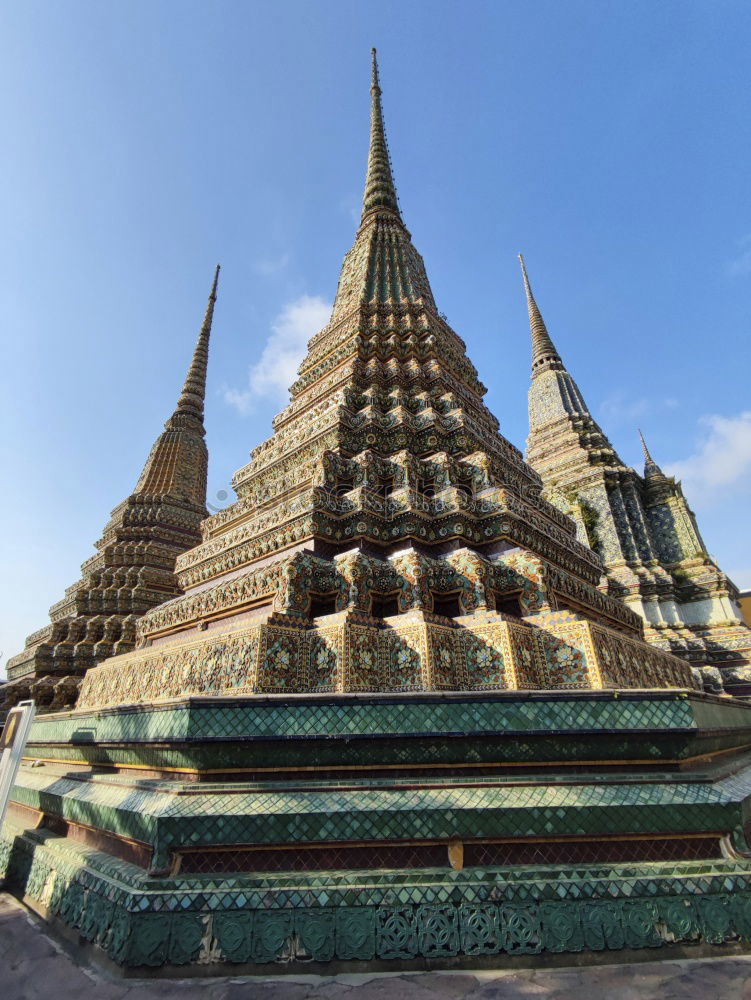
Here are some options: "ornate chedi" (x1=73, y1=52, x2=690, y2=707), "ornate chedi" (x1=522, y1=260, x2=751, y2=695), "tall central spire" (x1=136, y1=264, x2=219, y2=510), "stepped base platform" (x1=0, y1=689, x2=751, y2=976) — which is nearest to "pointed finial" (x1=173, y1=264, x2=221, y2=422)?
"tall central spire" (x1=136, y1=264, x2=219, y2=510)

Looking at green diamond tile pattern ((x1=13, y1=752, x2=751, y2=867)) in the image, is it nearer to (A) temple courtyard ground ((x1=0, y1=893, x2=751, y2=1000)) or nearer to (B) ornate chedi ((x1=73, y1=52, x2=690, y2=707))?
(A) temple courtyard ground ((x1=0, y1=893, x2=751, y2=1000))

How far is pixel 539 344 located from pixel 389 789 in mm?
26689

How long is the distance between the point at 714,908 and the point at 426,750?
158 cm

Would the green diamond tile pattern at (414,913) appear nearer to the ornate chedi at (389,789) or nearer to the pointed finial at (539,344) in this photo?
the ornate chedi at (389,789)

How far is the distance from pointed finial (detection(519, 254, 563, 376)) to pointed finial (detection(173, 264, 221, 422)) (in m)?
15.2

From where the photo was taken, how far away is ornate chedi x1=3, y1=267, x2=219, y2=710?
12.1 metres

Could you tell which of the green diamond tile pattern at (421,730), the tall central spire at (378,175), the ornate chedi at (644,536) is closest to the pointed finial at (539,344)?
the ornate chedi at (644,536)

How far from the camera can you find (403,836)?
2.81 metres

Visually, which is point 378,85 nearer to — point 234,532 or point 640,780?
point 234,532

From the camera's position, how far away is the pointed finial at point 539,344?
82.8ft

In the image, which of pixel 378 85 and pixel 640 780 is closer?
pixel 640 780

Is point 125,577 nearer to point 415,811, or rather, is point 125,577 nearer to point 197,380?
point 197,380

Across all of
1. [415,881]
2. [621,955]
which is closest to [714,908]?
[621,955]

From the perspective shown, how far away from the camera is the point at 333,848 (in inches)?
110
